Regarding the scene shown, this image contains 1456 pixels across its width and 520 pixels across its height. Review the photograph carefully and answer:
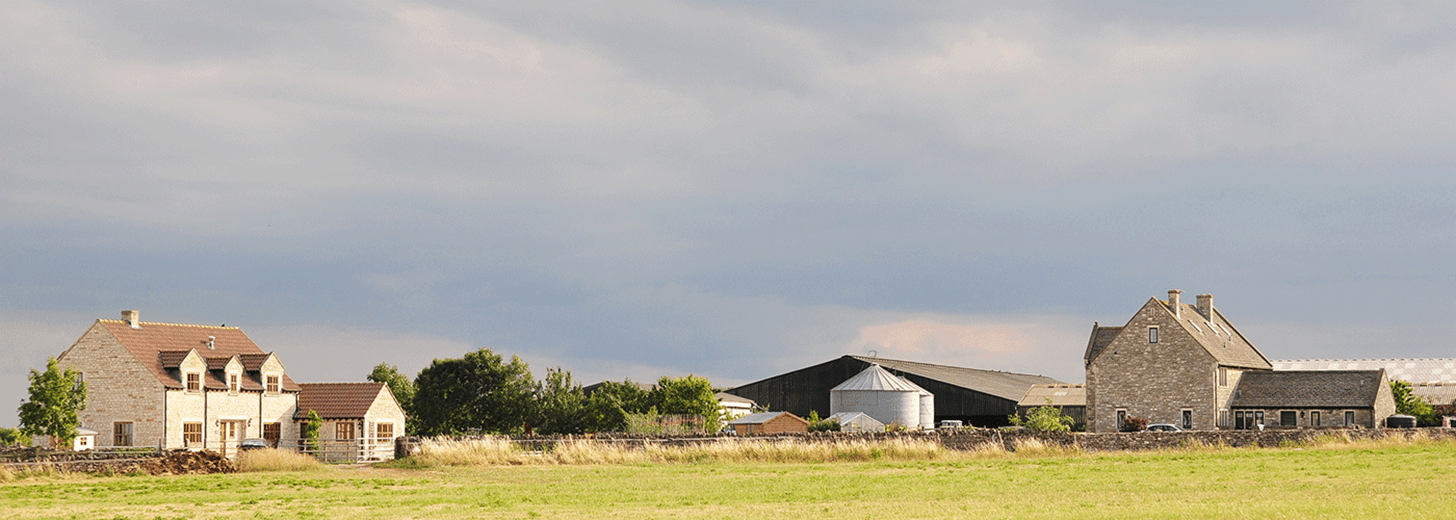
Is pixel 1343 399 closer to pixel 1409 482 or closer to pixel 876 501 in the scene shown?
pixel 1409 482

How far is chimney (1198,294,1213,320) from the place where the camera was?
8262 centimetres

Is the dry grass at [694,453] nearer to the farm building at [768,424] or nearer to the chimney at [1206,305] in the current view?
the farm building at [768,424]

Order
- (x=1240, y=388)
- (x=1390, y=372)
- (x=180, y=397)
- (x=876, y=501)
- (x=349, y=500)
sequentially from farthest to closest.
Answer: (x=1390, y=372) → (x=1240, y=388) → (x=180, y=397) → (x=349, y=500) → (x=876, y=501)

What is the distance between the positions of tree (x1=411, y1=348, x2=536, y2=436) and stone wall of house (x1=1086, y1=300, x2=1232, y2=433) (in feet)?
110

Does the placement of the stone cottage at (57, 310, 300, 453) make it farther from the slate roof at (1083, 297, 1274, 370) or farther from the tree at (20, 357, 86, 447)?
the slate roof at (1083, 297, 1274, 370)

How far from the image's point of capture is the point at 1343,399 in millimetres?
72375

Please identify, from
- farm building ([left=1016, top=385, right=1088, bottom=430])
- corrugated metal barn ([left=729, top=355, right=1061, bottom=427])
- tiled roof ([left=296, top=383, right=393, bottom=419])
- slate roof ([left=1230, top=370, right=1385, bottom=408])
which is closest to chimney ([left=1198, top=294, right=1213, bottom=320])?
slate roof ([left=1230, top=370, right=1385, bottom=408])

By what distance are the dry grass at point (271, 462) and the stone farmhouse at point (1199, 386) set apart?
47796 mm

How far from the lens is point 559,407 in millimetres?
77125

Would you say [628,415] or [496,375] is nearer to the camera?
[628,415]

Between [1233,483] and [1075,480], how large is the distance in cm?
374

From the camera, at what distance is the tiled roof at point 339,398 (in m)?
65.5

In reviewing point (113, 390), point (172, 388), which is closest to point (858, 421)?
point (172, 388)

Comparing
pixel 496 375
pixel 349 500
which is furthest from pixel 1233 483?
pixel 496 375
